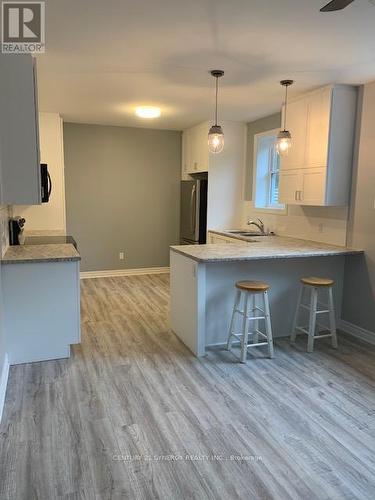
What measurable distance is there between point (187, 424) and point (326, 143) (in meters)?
2.85

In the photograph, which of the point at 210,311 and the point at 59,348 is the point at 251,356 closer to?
the point at 210,311

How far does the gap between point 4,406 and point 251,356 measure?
1954 mm

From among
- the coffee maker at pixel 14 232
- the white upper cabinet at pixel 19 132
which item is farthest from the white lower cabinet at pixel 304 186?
the coffee maker at pixel 14 232

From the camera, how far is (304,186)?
13.5 feet

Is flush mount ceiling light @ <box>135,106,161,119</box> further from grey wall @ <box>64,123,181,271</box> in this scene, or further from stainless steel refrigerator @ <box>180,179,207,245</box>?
grey wall @ <box>64,123,181,271</box>

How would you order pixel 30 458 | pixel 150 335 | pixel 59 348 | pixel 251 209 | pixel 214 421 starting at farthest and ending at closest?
pixel 251 209 → pixel 150 335 → pixel 59 348 → pixel 214 421 → pixel 30 458

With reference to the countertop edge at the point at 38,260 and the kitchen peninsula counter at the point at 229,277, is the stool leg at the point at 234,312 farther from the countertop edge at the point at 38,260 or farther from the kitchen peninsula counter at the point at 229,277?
the countertop edge at the point at 38,260

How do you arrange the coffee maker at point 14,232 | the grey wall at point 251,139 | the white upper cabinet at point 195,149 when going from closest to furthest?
the coffee maker at point 14,232 → the grey wall at point 251,139 → the white upper cabinet at point 195,149

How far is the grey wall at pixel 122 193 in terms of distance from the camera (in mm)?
6199

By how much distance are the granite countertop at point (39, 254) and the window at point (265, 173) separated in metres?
2.83

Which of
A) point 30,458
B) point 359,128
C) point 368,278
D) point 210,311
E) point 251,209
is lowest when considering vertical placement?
point 30,458

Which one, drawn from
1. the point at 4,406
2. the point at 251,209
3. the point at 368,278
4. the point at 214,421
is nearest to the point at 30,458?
the point at 4,406

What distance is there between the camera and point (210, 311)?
3.59 metres

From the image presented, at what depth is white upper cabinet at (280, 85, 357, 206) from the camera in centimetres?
379
